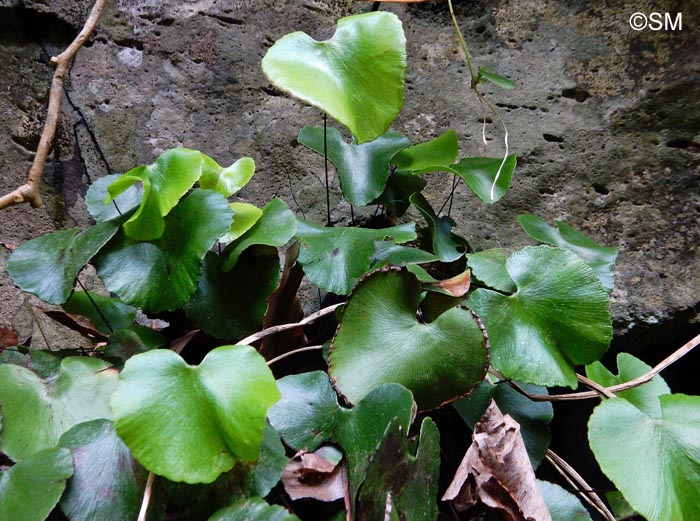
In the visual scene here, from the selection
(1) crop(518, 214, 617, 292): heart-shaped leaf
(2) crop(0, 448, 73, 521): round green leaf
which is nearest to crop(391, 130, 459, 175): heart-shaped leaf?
(1) crop(518, 214, 617, 292): heart-shaped leaf

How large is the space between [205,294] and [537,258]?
17.2 inches

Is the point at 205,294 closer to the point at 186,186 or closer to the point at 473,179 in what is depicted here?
the point at 186,186

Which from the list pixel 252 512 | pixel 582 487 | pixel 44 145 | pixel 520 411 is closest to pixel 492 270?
pixel 520 411

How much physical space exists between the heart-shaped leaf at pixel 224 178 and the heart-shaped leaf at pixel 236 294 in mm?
114

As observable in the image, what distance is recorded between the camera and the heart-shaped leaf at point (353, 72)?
0.47 meters

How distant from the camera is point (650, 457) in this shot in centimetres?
48

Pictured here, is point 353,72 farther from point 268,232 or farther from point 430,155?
point 430,155

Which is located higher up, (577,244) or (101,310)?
(101,310)

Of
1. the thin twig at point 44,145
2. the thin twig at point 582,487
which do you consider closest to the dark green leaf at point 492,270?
the thin twig at point 582,487

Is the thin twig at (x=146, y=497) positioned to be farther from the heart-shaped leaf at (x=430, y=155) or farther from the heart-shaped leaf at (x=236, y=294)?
the heart-shaped leaf at (x=430, y=155)

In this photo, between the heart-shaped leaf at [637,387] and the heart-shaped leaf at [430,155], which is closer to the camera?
the heart-shaped leaf at [637,387]

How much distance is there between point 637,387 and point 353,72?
569 millimetres

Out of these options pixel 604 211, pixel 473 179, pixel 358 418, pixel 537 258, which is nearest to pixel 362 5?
pixel 473 179

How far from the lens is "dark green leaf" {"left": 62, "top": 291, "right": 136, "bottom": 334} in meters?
0.74
